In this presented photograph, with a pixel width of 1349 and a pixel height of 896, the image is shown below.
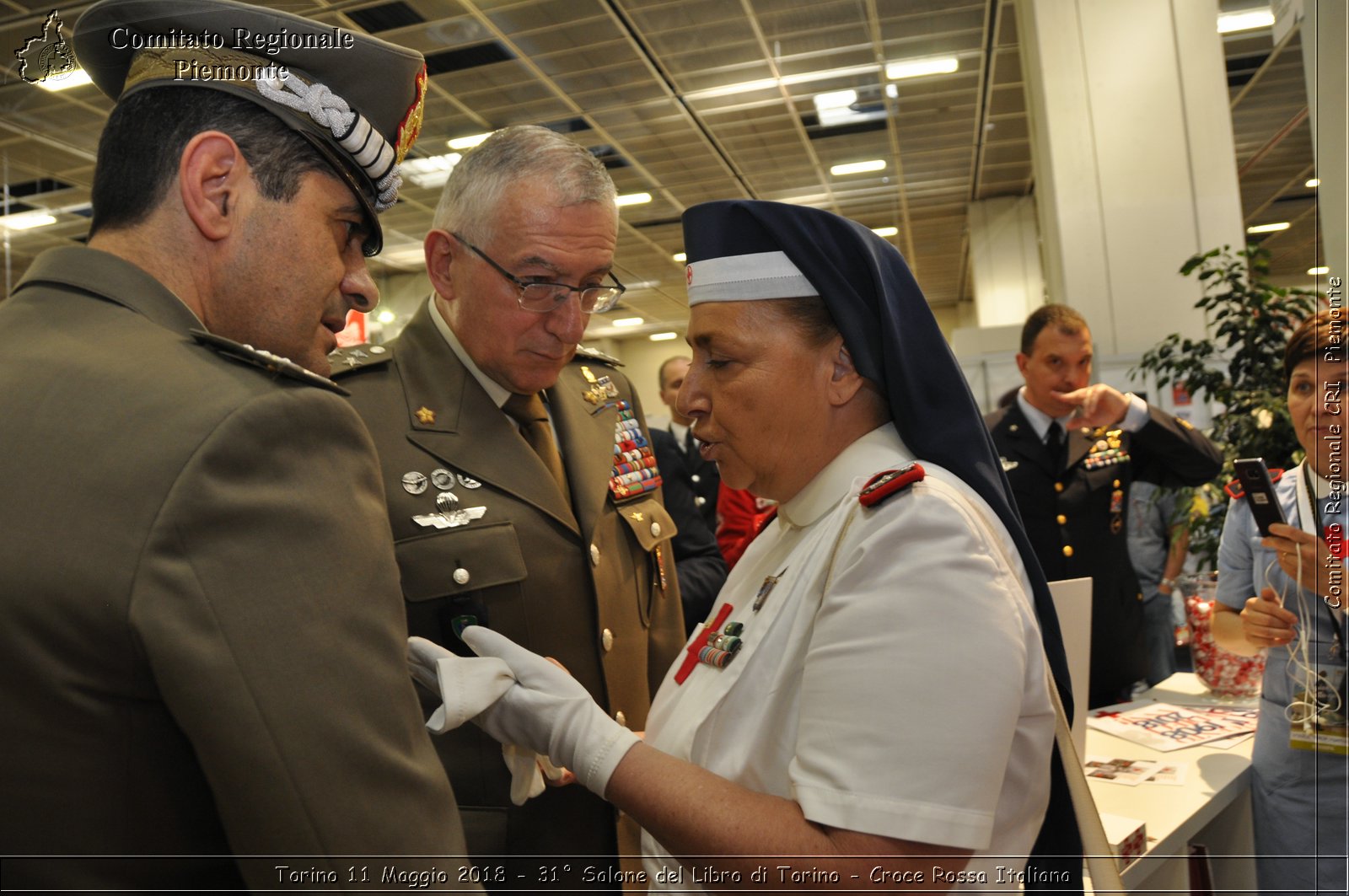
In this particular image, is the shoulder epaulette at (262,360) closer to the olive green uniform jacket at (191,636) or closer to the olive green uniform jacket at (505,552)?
the olive green uniform jacket at (191,636)

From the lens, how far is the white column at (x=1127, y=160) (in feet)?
15.6

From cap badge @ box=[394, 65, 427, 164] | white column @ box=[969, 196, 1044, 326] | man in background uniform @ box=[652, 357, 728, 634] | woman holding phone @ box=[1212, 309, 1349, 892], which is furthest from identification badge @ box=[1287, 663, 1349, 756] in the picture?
white column @ box=[969, 196, 1044, 326]

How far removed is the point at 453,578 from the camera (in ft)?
4.89

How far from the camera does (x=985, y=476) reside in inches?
48.5

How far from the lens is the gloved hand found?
3.83ft

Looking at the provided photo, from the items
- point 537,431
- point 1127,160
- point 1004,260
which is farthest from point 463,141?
point 1004,260

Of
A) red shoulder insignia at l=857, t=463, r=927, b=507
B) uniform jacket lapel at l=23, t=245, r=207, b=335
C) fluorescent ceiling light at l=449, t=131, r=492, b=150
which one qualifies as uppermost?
fluorescent ceiling light at l=449, t=131, r=492, b=150

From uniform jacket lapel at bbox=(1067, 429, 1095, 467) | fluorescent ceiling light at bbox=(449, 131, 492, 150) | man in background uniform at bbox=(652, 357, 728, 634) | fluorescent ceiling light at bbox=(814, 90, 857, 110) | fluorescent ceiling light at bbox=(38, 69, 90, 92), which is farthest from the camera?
fluorescent ceiling light at bbox=(814, 90, 857, 110)

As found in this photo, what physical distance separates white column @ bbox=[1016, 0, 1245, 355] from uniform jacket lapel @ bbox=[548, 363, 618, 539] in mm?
3990

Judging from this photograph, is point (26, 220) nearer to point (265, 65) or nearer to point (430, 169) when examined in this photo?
point (430, 169)

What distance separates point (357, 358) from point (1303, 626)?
209 centimetres

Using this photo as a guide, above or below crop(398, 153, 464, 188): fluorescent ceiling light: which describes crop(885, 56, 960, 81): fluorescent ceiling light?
above

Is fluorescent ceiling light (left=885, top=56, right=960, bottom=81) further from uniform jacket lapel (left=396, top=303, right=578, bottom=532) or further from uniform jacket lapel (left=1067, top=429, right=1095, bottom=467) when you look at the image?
uniform jacket lapel (left=396, top=303, right=578, bottom=532)

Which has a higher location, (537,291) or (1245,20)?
(1245,20)
